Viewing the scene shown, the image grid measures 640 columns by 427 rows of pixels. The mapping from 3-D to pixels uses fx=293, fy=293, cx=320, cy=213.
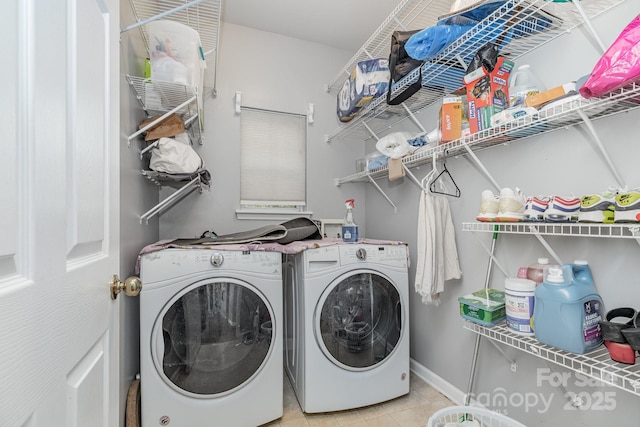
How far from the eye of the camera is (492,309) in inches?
51.2

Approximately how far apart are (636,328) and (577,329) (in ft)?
0.47

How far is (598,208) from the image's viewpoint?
961 mm

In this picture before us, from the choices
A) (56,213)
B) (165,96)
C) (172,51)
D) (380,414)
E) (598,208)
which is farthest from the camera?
(380,414)

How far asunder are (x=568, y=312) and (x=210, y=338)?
156 centimetres

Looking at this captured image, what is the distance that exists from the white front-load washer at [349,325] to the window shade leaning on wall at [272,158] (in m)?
0.85

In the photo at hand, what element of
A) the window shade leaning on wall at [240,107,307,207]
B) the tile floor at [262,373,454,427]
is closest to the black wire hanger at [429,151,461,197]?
the window shade leaning on wall at [240,107,307,207]

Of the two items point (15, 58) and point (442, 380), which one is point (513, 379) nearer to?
point (442, 380)

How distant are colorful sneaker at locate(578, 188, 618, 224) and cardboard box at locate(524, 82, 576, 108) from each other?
39cm

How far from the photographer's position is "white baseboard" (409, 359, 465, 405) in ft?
5.90

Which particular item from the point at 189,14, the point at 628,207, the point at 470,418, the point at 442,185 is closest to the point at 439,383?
the point at 470,418

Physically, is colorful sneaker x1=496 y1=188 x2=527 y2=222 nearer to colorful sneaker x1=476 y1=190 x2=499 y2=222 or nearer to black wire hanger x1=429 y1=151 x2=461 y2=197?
colorful sneaker x1=476 y1=190 x2=499 y2=222

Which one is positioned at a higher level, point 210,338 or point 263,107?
point 263,107

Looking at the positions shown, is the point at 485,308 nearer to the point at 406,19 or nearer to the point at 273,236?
the point at 273,236

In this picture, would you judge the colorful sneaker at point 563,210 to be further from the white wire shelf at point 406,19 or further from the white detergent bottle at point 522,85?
the white wire shelf at point 406,19
